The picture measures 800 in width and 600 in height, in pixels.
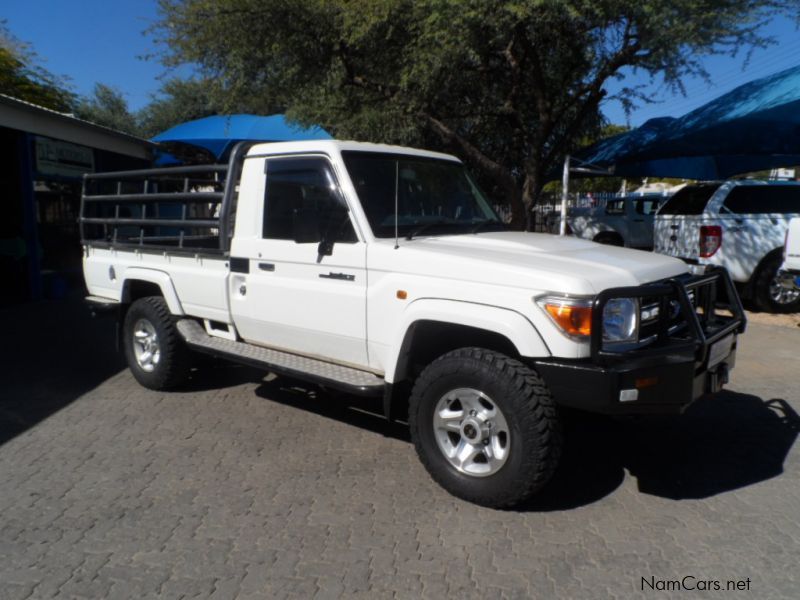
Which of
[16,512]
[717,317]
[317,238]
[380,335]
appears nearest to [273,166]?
[317,238]

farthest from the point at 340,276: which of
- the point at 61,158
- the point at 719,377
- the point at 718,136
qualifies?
the point at 61,158

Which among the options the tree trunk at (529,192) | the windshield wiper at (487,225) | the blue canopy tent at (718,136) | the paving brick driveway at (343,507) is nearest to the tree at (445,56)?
the tree trunk at (529,192)

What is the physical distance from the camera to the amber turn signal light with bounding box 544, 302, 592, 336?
10.1 ft

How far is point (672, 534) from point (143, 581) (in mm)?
2620

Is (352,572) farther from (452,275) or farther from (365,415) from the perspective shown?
(365,415)

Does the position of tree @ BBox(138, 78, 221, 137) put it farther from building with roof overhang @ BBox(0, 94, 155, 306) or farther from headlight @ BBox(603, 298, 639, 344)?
headlight @ BBox(603, 298, 639, 344)

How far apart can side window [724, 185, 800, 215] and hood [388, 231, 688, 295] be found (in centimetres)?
657

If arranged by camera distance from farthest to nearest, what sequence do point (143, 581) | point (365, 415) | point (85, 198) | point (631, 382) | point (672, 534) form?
point (85, 198), point (365, 415), point (672, 534), point (631, 382), point (143, 581)

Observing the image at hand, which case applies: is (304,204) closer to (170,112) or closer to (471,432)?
(471,432)

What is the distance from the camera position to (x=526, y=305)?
3.20 m

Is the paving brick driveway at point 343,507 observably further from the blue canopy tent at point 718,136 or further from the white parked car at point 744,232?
the blue canopy tent at point 718,136

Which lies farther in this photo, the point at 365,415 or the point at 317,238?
the point at 365,415

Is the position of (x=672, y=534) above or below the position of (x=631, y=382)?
below

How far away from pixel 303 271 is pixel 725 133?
890 centimetres
